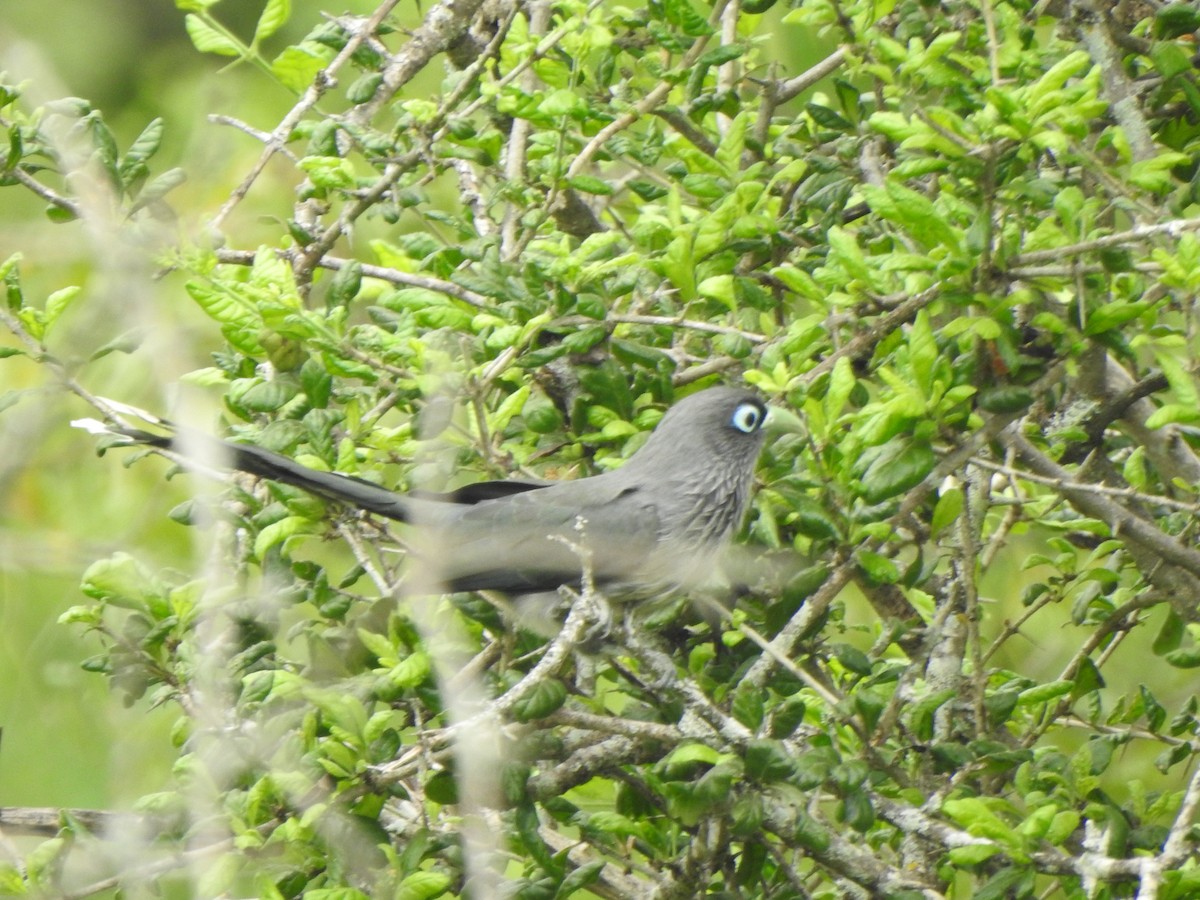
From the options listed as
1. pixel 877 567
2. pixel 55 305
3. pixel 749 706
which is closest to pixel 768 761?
pixel 749 706

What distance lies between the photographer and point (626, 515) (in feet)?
11.6

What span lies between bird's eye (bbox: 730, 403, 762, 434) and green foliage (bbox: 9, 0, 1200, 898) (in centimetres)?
24

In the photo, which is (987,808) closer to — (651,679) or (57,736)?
(651,679)

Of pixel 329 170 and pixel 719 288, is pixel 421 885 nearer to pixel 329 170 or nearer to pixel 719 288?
pixel 719 288

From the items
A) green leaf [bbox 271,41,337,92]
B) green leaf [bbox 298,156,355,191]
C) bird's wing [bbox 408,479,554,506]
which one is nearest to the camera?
green leaf [bbox 298,156,355,191]

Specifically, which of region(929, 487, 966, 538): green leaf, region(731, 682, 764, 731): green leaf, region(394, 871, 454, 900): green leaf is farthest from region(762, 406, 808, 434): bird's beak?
region(394, 871, 454, 900): green leaf

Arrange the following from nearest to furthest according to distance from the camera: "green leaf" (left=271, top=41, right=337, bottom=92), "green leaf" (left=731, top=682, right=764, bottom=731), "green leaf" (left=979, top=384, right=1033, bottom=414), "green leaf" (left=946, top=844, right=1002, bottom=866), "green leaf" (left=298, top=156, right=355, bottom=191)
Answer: "green leaf" (left=946, top=844, right=1002, bottom=866)
"green leaf" (left=731, top=682, right=764, bottom=731)
"green leaf" (left=979, top=384, right=1033, bottom=414)
"green leaf" (left=298, top=156, right=355, bottom=191)
"green leaf" (left=271, top=41, right=337, bottom=92)

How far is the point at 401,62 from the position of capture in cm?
339

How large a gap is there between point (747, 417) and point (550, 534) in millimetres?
642

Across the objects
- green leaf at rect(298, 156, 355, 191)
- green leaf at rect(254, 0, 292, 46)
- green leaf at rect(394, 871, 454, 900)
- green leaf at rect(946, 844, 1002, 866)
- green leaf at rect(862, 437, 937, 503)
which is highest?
green leaf at rect(254, 0, 292, 46)

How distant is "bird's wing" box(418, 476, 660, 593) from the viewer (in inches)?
132

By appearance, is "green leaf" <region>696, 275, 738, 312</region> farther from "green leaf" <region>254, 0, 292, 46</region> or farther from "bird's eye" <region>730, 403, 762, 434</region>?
"green leaf" <region>254, 0, 292, 46</region>

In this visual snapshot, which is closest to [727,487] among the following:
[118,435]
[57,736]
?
[118,435]

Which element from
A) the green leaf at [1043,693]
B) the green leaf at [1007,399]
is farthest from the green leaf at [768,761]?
the green leaf at [1007,399]
